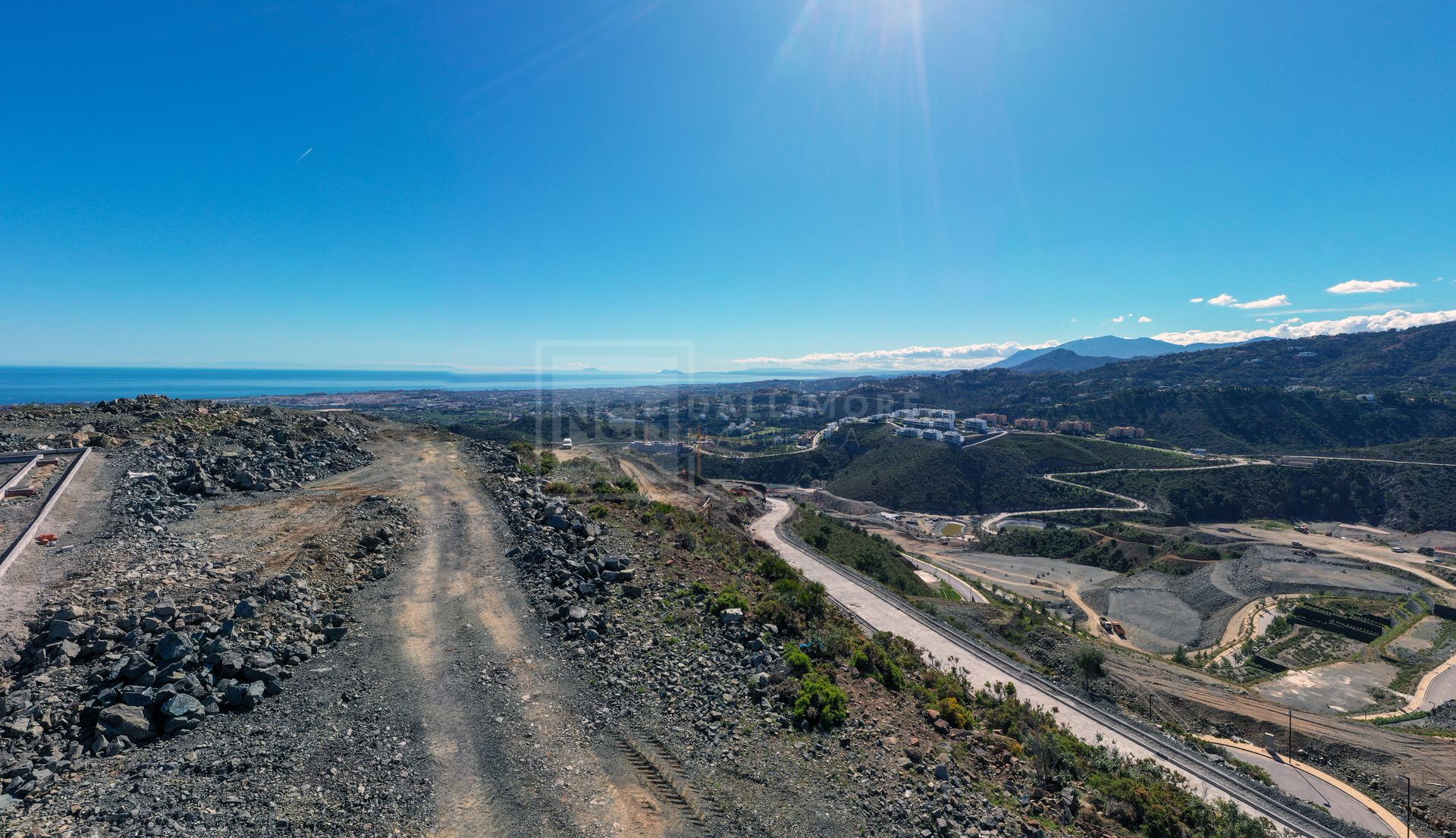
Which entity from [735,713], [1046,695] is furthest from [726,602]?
[1046,695]

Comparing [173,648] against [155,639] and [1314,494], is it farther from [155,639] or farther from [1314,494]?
[1314,494]

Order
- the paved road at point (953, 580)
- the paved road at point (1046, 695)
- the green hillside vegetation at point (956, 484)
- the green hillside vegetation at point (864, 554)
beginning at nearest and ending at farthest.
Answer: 1. the paved road at point (1046, 695)
2. the green hillside vegetation at point (864, 554)
3. the paved road at point (953, 580)
4. the green hillside vegetation at point (956, 484)

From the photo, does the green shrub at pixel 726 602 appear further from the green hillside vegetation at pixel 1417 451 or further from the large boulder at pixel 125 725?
the green hillside vegetation at pixel 1417 451

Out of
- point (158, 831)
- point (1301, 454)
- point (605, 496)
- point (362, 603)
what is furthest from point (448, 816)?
point (1301, 454)

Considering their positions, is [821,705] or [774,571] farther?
[774,571]

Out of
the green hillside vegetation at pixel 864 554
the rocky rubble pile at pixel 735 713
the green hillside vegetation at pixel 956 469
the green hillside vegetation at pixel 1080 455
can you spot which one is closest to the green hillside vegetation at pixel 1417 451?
the green hillside vegetation at pixel 1080 455

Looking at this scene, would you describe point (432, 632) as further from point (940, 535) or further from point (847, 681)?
point (940, 535)

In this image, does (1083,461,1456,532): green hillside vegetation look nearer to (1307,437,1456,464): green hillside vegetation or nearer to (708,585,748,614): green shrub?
Answer: (1307,437,1456,464): green hillside vegetation
